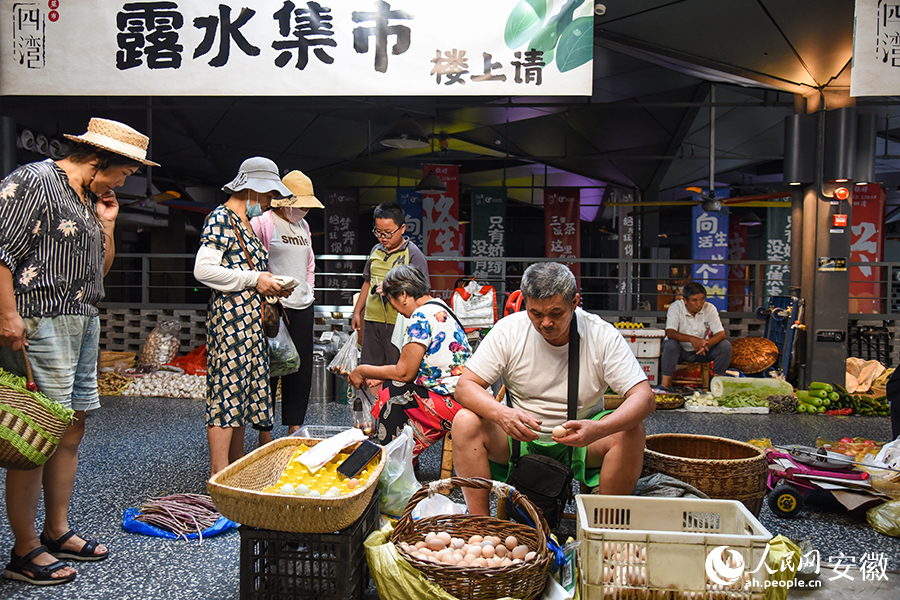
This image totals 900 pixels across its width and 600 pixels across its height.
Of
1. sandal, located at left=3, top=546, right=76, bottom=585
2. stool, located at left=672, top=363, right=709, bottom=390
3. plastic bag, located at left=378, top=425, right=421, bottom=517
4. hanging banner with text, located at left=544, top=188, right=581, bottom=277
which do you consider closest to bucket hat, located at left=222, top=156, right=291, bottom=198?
plastic bag, located at left=378, top=425, right=421, bottom=517

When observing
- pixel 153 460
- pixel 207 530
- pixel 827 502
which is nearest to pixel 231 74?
pixel 153 460

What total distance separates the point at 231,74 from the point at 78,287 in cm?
228

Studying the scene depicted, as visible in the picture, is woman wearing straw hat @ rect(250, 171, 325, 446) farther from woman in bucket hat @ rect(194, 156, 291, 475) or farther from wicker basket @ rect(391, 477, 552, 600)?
wicker basket @ rect(391, 477, 552, 600)

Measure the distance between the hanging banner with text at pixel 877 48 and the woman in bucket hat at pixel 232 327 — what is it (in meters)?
3.62

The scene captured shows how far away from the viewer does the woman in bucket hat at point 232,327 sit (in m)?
3.00

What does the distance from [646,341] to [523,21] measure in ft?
12.9

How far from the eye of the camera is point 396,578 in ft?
6.05

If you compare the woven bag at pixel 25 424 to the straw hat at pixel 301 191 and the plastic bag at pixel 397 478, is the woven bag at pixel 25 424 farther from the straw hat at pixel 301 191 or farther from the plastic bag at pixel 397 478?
the straw hat at pixel 301 191

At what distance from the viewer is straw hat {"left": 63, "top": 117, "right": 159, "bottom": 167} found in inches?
91.8

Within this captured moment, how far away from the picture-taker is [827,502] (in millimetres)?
3229

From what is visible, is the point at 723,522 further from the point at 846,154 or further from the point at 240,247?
the point at 846,154

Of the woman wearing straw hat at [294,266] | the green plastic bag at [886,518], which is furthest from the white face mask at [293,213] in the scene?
the green plastic bag at [886,518]

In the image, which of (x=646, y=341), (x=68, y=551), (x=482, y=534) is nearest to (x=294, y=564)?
(x=482, y=534)

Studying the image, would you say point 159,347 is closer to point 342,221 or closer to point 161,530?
point 161,530
